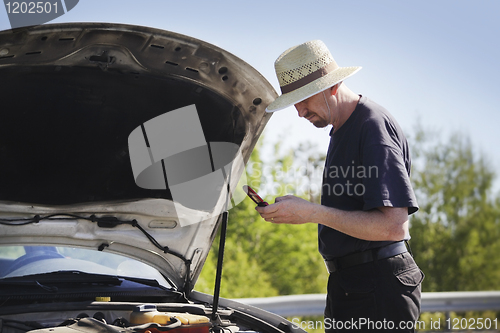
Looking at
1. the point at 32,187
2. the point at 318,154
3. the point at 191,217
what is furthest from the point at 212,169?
the point at 318,154

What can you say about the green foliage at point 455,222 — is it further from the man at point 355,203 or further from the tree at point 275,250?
the man at point 355,203

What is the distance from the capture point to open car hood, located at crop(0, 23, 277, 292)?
221 centimetres

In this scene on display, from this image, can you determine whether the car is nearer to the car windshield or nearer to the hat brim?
the car windshield

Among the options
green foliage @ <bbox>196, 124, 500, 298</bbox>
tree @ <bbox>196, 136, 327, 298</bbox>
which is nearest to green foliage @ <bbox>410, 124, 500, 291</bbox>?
green foliage @ <bbox>196, 124, 500, 298</bbox>

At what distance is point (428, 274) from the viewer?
12977 mm

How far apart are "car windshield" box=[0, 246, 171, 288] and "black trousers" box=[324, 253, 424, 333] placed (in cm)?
113

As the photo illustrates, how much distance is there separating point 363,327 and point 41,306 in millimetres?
1516

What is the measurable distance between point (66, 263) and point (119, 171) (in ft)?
1.95

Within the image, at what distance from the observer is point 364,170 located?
80.1 inches

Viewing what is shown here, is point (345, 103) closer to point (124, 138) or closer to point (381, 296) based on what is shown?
point (381, 296)

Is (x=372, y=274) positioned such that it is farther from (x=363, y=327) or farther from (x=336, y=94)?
(x=336, y=94)

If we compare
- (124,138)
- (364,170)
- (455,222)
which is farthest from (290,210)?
(455,222)

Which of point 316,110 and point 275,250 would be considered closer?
point 316,110

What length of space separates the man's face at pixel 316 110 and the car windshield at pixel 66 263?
52.4 inches
